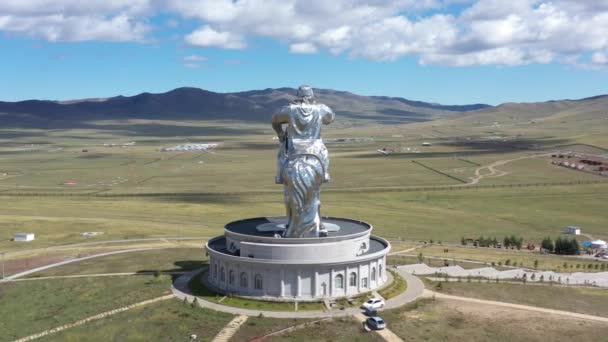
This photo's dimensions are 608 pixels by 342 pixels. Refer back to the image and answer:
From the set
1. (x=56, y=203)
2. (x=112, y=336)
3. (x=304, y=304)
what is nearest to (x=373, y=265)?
(x=304, y=304)

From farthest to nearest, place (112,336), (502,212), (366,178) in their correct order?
1. (366,178)
2. (502,212)
3. (112,336)

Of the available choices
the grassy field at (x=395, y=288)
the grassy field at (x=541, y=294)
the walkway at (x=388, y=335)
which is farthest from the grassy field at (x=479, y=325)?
the grassy field at (x=395, y=288)

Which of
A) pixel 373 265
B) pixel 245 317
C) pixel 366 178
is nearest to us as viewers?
pixel 245 317

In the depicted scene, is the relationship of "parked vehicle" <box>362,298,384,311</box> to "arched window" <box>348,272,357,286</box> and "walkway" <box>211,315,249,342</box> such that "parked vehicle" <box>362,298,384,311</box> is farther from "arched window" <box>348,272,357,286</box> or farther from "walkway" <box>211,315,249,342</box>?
"walkway" <box>211,315,249,342</box>

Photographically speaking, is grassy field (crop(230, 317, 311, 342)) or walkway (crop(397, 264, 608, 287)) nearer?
grassy field (crop(230, 317, 311, 342))

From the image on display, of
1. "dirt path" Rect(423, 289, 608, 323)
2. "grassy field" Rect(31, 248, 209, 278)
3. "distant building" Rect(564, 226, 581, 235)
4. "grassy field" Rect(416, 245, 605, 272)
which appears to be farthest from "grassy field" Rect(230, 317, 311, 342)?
"distant building" Rect(564, 226, 581, 235)

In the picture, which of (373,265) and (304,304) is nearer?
(304,304)

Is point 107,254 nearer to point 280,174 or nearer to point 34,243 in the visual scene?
point 34,243
